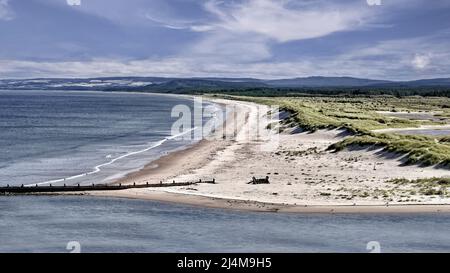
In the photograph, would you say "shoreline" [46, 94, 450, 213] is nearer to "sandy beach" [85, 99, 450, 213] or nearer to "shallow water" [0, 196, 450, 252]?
"sandy beach" [85, 99, 450, 213]

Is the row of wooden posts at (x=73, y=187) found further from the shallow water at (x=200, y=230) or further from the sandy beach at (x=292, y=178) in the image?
the shallow water at (x=200, y=230)

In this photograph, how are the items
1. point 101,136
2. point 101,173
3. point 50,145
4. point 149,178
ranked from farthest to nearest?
point 101,136 < point 50,145 < point 101,173 < point 149,178

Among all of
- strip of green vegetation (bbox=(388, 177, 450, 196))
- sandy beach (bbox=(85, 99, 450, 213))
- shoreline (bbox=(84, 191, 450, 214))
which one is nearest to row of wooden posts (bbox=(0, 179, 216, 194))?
sandy beach (bbox=(85, 99, 450, 213))

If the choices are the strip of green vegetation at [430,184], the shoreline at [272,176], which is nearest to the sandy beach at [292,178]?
the shoreline at [272,176]

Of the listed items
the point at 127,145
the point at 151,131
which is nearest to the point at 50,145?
the point at 127,145

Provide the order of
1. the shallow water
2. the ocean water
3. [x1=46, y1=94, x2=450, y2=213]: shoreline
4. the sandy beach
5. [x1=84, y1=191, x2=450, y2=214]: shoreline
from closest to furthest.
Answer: the shallow water
[x1=84, y1=191, x2=450, y2=214]: shoreline
[x1=46, y1=94, x2=450, y2=213]: shoreline
the sandy beach
the ocean water

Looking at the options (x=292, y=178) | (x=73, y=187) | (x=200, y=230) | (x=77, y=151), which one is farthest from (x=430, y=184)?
(x=77, y=151)

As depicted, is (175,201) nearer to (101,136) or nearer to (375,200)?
→ (375,200)
